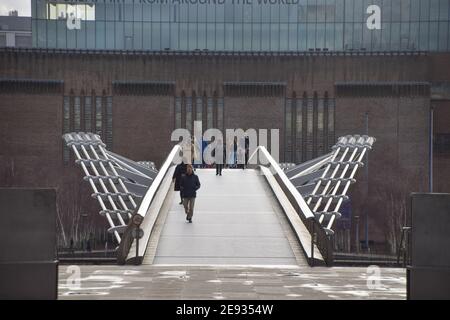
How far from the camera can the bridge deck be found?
19.0m

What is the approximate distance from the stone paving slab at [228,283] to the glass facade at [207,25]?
162 ft

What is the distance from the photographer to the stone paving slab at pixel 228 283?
43.2 feet

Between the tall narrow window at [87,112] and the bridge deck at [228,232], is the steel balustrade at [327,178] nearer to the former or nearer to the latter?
the bridge deck at [228,232]

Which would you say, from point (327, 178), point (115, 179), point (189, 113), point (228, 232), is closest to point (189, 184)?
point (228, 232)

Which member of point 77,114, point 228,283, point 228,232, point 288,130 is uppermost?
point 77,114

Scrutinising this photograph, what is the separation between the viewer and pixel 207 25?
220ft

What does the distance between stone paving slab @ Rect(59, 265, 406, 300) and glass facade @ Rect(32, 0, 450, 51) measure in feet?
162

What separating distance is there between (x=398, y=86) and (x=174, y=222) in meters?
36.4

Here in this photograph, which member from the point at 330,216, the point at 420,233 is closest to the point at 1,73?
the point at 330,216

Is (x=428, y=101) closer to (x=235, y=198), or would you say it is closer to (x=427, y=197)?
(x=235, y=198)

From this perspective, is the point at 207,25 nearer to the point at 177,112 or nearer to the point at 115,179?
the point at 177,112

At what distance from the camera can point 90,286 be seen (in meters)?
14.1

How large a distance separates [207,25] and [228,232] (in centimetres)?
4622

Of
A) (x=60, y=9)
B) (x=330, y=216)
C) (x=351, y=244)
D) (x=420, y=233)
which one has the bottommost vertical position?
(x=351, y=244)
